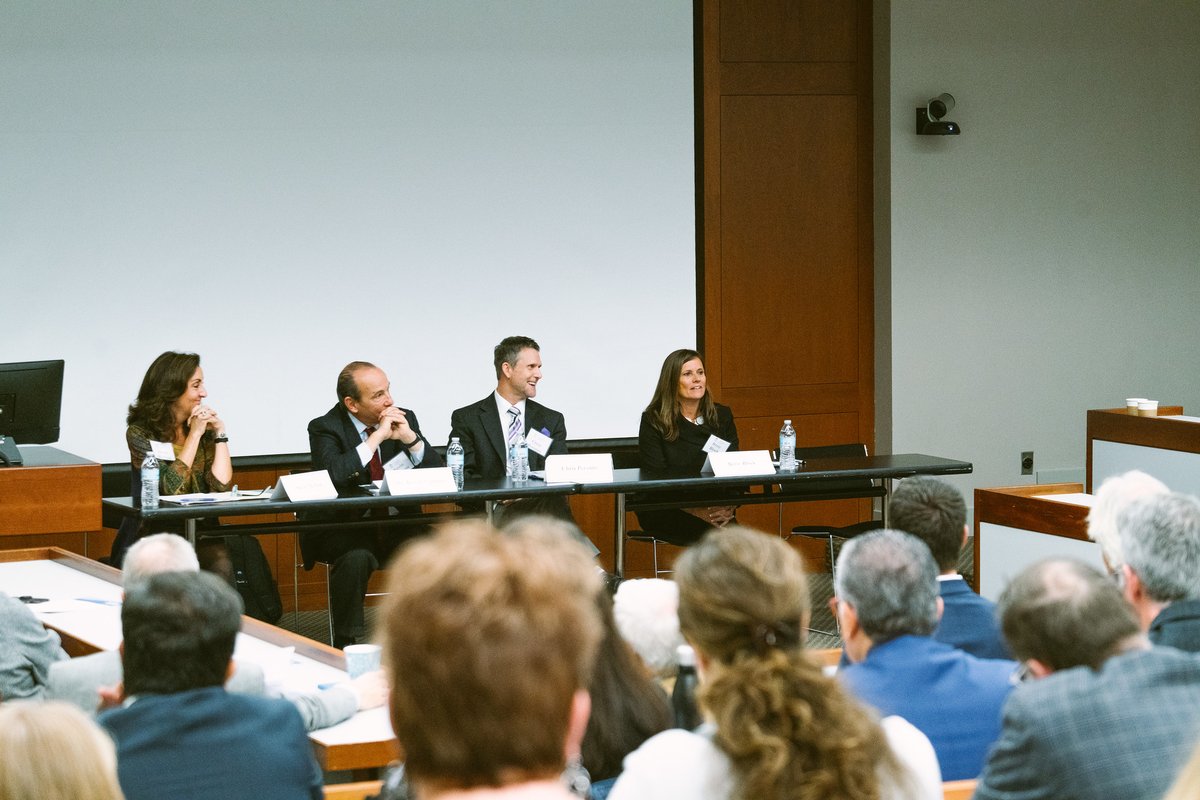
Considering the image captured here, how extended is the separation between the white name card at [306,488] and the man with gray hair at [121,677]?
2344 mm

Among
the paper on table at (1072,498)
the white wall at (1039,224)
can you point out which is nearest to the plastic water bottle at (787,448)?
the paper on table at (1072,498)

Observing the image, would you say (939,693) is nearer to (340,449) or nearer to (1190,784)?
(1190,784)

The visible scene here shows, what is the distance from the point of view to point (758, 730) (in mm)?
1641

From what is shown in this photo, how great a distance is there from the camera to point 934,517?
3.37 m

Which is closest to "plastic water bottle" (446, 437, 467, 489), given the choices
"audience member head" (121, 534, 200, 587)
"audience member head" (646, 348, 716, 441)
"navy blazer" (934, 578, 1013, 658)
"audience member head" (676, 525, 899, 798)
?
"audience member head" (646, 348, 716, 441)

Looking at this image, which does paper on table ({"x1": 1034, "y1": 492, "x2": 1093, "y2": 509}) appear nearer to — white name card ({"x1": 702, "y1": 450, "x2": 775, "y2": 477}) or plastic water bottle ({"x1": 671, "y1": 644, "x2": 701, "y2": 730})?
white name card ({"x1": 702, "y1": 450, "x2": 775, "y2": 477})

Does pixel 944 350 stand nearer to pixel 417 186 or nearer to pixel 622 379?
pixel 622 379

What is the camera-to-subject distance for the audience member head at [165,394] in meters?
5.74

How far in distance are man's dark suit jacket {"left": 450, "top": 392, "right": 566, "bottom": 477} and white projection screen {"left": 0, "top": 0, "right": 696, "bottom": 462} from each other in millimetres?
1017

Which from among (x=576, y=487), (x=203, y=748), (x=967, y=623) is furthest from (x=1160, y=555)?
(x=576, y=487)

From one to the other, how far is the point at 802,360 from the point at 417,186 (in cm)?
242

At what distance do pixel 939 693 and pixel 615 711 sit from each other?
0.59 metres

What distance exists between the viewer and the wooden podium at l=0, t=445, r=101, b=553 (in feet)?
17.6

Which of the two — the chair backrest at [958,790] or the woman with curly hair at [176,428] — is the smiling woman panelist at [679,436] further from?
the chair backrest at [958,790]
